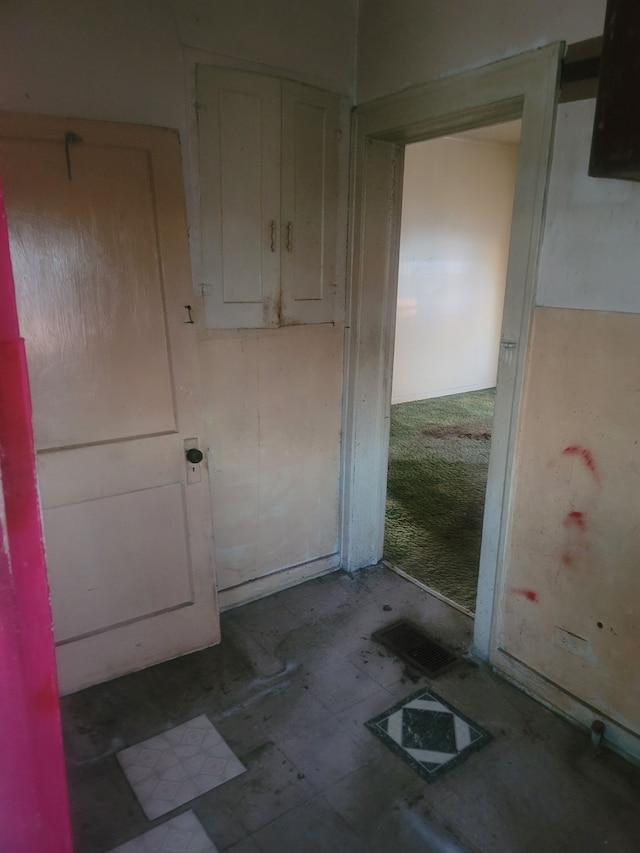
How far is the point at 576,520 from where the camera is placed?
193cm

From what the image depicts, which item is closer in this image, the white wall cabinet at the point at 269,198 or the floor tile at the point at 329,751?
the floor tile at the point at 329,751

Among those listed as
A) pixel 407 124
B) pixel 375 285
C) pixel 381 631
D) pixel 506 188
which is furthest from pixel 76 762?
pixel 506 188

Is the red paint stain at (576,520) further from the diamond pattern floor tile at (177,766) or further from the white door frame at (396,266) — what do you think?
the diamond pattern floor tile at (177,766)

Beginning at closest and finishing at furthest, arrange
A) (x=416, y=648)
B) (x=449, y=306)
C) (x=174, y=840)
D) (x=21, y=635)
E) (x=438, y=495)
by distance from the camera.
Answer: (x=21, y=635) < (x=174, y=840) < (x=416, y=648) < (x=438, y=495) < (x=449, y=306)

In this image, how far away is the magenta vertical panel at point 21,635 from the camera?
0.55m

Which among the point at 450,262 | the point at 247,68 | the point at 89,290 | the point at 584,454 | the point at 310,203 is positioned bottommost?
the point at 584,454

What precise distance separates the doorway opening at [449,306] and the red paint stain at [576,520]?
2.07 meters

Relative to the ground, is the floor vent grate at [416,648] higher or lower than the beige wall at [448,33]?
lower

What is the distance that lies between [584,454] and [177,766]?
1665 mm

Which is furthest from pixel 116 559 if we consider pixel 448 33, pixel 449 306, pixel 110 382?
pixel 449 306

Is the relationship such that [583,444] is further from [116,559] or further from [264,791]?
[116,559]

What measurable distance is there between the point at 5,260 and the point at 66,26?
1732mm

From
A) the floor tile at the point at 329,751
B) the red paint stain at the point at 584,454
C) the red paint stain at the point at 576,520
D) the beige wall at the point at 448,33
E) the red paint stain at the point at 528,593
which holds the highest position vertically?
the beige wall at the point at 448,33

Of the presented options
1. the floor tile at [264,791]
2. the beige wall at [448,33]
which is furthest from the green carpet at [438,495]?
the beige wall at [448,33]
